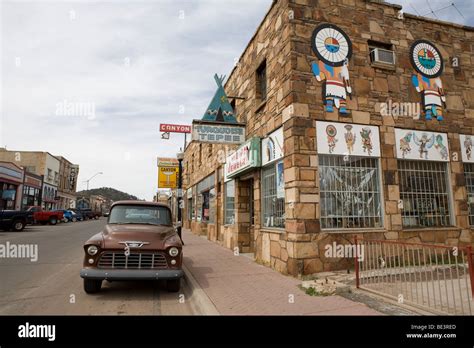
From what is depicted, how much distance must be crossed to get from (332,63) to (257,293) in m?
6.17

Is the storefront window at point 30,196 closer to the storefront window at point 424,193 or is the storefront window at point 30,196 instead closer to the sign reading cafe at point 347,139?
the sign reading cafe at point 347,139

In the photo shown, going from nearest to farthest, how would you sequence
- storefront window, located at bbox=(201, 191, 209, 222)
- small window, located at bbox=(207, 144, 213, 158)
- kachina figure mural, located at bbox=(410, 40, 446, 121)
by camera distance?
1. kachina figure mural, located at bbox=(410, 40, 446, 121)
2. small window, located at bbox=(207, 144, 213, 158)
3. storefront window, located at bbox=(201, 191, 209, 222)

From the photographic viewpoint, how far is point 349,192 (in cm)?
769

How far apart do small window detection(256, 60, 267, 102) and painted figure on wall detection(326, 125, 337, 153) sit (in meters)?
3.10

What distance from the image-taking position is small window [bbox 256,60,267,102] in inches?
390

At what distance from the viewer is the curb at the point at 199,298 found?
15.3 feet

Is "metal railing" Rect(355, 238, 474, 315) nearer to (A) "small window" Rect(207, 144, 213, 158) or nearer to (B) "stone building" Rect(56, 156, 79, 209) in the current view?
(A) "small window" Rect(207, 144, 213, 158)

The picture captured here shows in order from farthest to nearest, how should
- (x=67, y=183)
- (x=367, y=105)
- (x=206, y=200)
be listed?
(x=67, y=183), (x=206, y=200), (x=367, y=105)

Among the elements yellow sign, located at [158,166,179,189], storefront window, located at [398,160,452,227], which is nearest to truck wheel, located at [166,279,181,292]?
storefront window, located at [398,160,452,227]

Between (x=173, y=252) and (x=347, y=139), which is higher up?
(x=347, y=139)

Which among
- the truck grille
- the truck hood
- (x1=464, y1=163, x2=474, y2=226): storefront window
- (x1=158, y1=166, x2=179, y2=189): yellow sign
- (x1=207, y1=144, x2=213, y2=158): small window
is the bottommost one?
the truck grille

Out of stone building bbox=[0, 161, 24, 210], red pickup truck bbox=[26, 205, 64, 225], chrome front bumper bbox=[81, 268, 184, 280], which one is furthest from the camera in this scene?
stone building bbox=[0, 161, 24, 210]

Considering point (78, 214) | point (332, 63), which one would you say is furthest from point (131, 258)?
point (78, 214)

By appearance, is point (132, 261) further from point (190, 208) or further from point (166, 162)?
point (190, 208)
